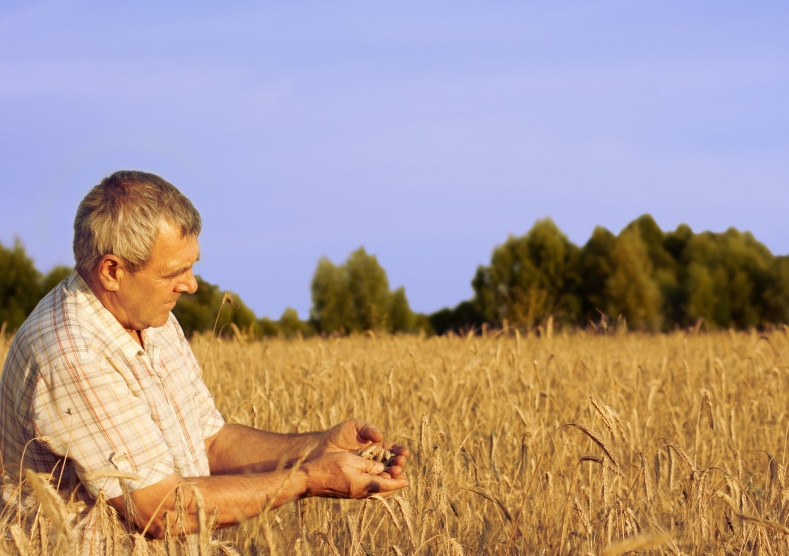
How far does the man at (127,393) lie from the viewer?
1.98 meters

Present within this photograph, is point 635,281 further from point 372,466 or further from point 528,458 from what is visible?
point 372,466

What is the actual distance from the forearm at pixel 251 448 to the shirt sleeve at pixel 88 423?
23.4 inches

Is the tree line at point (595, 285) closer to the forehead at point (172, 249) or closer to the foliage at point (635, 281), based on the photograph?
the foliage at point (635, 281)

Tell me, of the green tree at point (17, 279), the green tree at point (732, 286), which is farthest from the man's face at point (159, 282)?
the green tree at point (732, 286)

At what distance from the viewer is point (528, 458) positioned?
3217 millimetres

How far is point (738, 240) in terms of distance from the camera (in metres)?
30.2

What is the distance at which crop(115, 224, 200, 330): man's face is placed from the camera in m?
2.18

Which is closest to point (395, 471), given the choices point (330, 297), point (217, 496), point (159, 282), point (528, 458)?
point (217, 496)

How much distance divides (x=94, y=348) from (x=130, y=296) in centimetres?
20

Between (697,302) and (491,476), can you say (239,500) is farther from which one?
(697,302)

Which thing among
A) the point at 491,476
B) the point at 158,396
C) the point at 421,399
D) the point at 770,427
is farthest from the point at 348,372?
the point at 770,427

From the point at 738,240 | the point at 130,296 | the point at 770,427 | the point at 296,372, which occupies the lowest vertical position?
the point at 770,427

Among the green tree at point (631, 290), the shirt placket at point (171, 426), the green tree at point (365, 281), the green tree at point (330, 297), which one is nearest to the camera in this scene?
the shirt placket at point (171, 426)

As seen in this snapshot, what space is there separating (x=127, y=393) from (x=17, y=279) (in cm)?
2106
